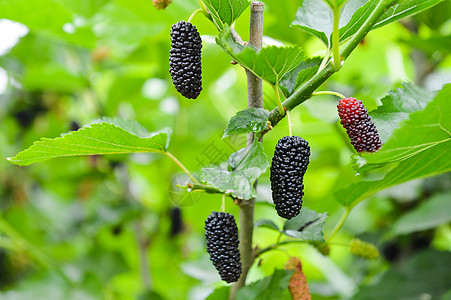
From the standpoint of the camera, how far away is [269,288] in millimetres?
635

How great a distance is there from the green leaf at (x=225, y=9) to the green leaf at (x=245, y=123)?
0.35 ft

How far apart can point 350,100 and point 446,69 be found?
1268 millimetres

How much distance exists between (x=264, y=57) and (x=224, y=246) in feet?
0.75

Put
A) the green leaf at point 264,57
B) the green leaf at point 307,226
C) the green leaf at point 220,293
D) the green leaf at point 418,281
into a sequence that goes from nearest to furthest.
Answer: the green leaf at point 264,57, the green leaf at point 307,226, the green leaf at point 220,293, the green leaf at point 418,281

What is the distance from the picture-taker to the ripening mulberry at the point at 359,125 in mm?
504

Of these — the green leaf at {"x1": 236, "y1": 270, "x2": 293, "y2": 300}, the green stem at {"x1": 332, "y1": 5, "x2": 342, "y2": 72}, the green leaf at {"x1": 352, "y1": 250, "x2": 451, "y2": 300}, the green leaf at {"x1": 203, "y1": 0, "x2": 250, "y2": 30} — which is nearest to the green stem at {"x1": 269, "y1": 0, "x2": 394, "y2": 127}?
the green stem at {"x1": 332, "y1": 5, "x2": 342, "y2": 72}

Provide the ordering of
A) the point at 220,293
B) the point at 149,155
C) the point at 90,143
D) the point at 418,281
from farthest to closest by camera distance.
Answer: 1. the point at 149,155
2. the point at 418,281
3. the point at 220,293
4. the point at 90,143

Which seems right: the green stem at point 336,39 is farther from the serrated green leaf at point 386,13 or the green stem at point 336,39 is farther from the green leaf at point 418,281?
the green leaf at point 418,281

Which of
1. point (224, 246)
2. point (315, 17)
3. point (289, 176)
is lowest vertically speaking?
point (224, 246)

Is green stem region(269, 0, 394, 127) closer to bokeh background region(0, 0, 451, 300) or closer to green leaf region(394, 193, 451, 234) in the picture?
bokeh background region(0, 0, 451, 300)

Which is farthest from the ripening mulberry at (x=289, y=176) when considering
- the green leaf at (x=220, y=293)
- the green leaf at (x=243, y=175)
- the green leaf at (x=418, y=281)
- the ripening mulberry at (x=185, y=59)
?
the green leaf at (x=418, y=281)

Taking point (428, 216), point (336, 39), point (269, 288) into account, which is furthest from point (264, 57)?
point (428, 216)

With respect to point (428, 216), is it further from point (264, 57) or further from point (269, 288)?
point (264, 57)

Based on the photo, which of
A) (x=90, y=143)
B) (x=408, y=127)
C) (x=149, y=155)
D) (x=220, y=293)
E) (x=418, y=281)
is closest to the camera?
(x=408, y=127)
